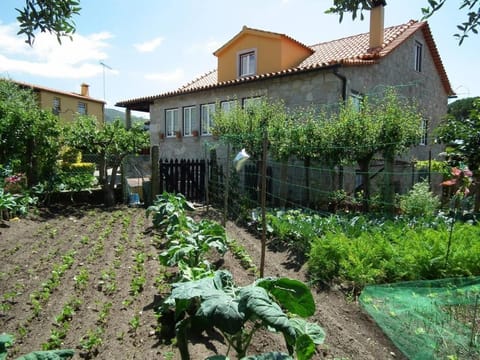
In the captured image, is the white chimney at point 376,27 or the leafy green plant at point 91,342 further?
the white chimney at point 376,27

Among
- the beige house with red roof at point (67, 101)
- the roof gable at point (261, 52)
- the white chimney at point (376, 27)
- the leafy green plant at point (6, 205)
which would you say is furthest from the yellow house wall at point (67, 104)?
the leafy green plant at point (6, 205)

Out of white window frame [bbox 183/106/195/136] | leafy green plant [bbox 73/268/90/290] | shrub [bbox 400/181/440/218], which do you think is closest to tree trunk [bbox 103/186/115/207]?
leafy green plant [bbox 73/268/90/290]

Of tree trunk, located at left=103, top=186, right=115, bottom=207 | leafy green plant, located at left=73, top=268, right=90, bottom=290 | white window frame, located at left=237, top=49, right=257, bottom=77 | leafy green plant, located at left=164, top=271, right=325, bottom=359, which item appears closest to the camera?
leafy green plant, located at left=164, top=271, right=325, bottom=359

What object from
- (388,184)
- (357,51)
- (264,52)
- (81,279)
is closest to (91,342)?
(81,279)

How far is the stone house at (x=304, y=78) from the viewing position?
10695 millimetres

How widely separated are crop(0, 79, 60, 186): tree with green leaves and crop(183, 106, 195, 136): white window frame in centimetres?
643

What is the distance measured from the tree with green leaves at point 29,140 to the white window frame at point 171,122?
6.83m

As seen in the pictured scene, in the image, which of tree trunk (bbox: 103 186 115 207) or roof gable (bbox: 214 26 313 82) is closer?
tree trunk (bbox: 103 186 115 207)

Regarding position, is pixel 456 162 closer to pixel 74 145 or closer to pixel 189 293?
pixel 189 293

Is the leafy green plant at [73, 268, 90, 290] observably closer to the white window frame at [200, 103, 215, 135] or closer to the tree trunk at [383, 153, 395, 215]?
the tree trunk at [383, 153, 395, 215]

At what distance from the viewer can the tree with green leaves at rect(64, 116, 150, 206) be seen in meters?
9.12

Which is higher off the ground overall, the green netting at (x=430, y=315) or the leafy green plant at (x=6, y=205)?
the leafy green plant at (x=6, y=205)

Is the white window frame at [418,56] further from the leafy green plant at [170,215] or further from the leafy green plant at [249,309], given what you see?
the leafy green plant at [249,309]

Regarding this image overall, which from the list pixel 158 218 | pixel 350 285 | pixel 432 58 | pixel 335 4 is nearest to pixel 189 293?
pixel 335 4
